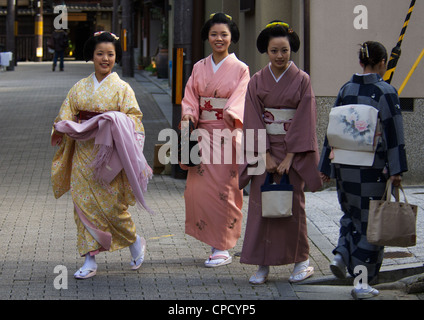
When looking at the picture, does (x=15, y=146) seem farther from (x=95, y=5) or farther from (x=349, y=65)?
(x=95, y=5)

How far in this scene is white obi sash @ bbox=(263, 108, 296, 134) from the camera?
572 cm

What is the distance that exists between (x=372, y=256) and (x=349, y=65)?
4.37 meters

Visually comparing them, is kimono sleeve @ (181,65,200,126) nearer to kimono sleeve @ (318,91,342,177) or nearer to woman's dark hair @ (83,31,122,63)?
woman's dark hair @ (83,31,122,63)

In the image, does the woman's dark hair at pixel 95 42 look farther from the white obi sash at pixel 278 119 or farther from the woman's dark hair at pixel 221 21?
the white obi sash at pixel 278 119

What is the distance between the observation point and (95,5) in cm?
4088

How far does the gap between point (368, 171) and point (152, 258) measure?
2.16 meters

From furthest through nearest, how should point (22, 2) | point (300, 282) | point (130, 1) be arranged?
point (22, 2)
point (130, 1)
point (300, 282)

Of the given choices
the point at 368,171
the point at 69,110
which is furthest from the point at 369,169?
the point at 69,110

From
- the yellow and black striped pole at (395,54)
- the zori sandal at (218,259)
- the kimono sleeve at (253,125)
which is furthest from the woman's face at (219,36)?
the yellow and black striped pole at (395,54)

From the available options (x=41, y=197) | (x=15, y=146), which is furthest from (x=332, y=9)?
(x=15, y=146)

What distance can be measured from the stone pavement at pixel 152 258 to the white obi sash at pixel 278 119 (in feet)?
3.82

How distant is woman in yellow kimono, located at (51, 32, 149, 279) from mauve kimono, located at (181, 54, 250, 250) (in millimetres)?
664

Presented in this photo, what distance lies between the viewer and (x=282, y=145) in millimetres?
5773
